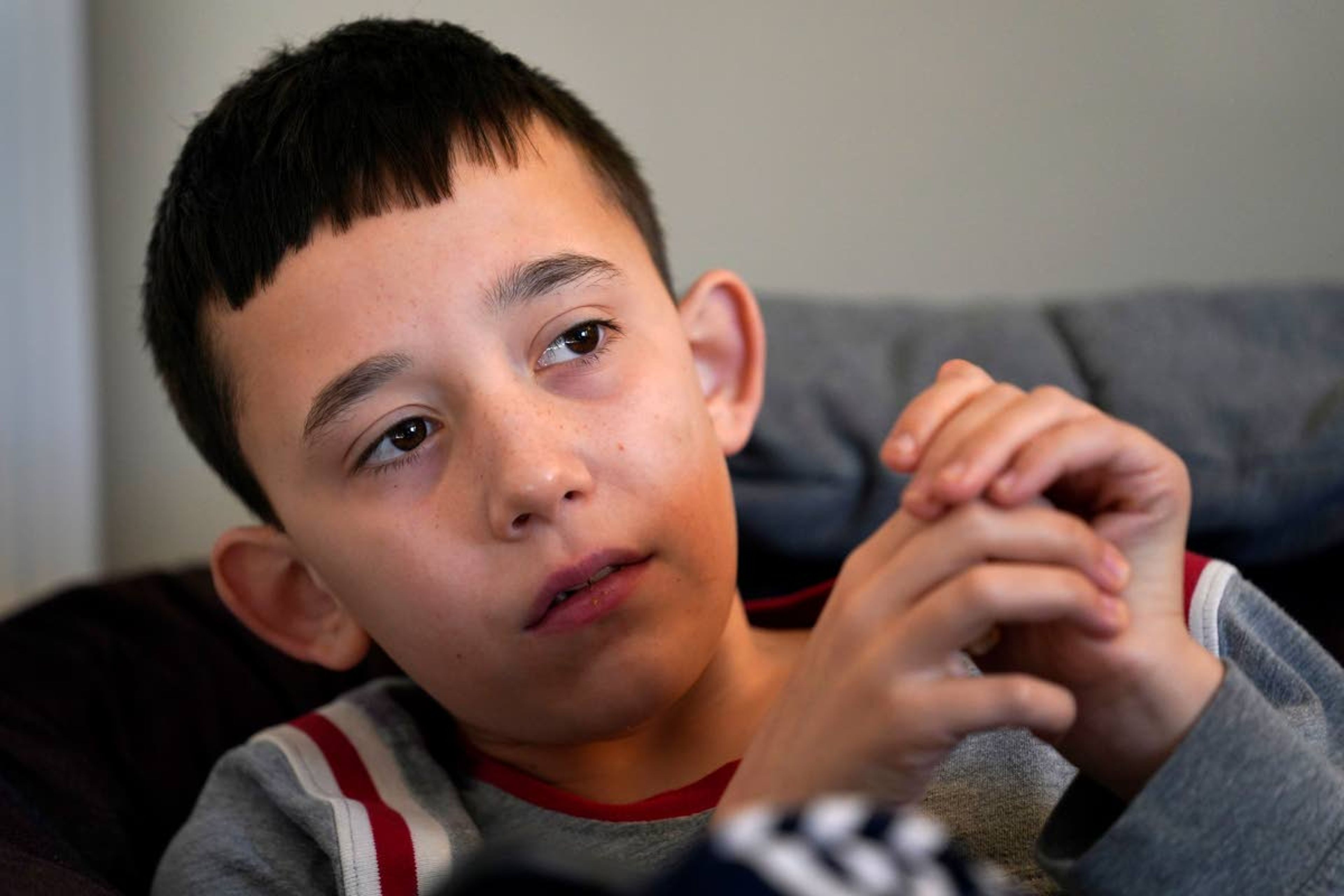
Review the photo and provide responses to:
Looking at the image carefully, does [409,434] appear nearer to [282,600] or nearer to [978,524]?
[282,600]

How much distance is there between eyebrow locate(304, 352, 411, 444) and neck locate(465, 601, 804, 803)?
274 mm

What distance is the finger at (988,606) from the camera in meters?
0.60

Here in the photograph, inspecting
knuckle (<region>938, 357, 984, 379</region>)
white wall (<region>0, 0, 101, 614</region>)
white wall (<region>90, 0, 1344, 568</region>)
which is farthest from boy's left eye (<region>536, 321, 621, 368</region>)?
white wall (<region>0, 0, 101, 614</region>)

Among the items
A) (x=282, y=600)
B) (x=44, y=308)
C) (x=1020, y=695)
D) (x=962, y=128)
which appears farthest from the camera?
(x=44, y=308)

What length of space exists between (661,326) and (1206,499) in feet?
1.49

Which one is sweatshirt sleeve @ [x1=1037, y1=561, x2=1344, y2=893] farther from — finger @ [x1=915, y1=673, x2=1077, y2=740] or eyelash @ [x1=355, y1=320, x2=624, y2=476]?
eyelash @ [x1=355, y1=320, x2=624, y2=476]

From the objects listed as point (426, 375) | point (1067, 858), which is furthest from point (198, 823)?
point (1067, 858)

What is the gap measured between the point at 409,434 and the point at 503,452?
0.09 m

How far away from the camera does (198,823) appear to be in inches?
37.9

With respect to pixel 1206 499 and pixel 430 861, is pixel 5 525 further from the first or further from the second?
pixel 1206 499

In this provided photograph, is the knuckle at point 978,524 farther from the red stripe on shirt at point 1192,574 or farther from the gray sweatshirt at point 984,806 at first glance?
the red stripe on shirt at point 1192,574

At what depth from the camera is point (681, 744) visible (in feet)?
3.11

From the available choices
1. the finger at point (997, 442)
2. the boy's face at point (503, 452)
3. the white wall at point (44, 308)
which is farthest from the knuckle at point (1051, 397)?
the white wall at point (44, 308)

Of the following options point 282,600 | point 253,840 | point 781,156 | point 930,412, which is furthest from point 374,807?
point 781,156
